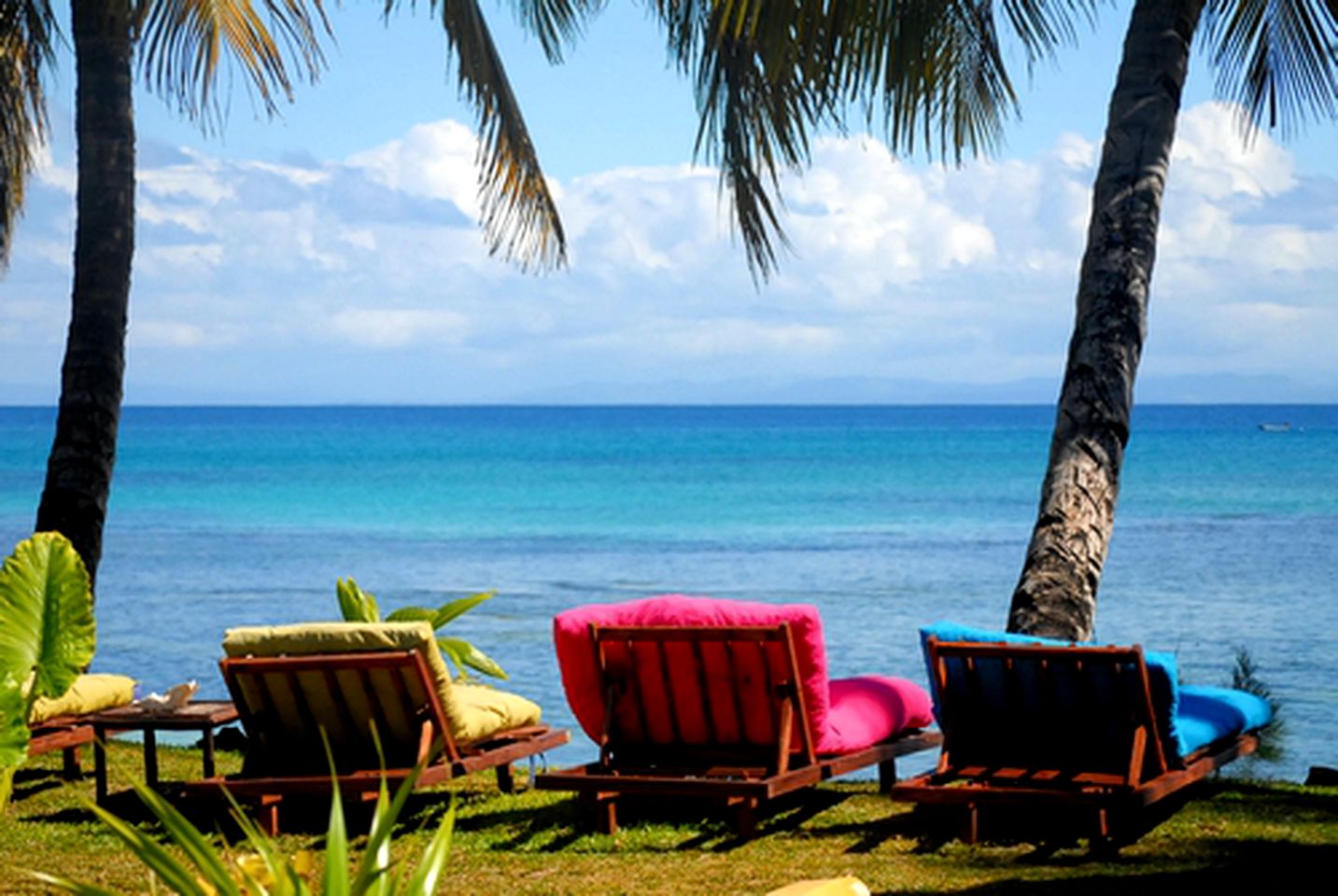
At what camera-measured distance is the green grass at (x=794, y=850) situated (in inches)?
221

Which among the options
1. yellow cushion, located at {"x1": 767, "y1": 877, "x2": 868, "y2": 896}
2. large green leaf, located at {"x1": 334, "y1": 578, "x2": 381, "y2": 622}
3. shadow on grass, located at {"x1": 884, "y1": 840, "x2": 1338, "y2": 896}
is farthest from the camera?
large green leaf, located at {"x1": 334, "y1": 578, "x2": 381, "y2": 622}

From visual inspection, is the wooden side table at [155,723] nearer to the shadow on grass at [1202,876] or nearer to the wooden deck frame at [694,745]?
the wooden deck frame at [694,745]

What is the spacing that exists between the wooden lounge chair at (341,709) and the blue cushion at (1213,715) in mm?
2581

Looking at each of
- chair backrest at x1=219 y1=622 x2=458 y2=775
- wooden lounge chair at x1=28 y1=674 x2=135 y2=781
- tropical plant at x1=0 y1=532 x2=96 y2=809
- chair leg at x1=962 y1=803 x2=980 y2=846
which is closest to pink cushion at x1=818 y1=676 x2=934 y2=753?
chair leg at x1=962 y1=803 x2=980 y2=846

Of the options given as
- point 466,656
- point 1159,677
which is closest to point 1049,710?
point 1159,677

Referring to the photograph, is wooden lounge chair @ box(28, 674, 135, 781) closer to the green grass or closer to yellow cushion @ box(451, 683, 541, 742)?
the green grass

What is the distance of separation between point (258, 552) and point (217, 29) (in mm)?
21486

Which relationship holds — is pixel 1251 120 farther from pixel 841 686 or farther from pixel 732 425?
pixel 732 425

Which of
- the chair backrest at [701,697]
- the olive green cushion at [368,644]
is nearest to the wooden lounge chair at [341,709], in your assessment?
the olive green cushion at [368,644]

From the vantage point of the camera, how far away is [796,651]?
646cm

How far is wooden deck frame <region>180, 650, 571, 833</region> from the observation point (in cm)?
655

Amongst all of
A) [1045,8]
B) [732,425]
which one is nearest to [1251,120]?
[1045,8]

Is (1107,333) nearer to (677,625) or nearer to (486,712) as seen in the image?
(677,625)

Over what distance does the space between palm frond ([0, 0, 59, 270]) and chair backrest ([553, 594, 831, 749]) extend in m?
5.06
